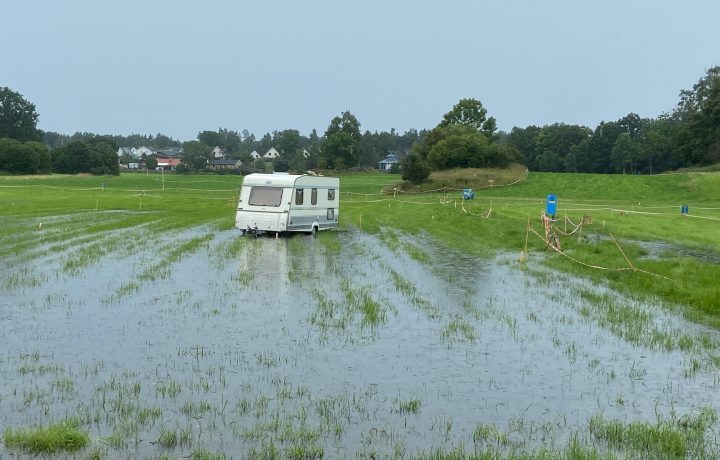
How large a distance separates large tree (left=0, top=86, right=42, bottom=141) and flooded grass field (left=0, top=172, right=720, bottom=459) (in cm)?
16857

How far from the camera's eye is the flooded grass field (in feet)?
Answer: 27.5

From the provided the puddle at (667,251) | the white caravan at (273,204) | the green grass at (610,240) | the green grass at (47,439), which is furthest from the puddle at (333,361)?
the white caravan at (273,204)

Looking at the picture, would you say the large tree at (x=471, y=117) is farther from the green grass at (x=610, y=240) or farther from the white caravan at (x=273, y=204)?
the white caravan at (x=273, y=204)

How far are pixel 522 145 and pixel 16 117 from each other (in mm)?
119331

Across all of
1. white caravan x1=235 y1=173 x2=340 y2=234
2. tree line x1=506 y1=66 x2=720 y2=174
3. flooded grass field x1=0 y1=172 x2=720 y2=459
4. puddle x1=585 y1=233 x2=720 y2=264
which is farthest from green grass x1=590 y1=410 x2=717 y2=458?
tree line x1=506 y1=66 x2=720 y2=174

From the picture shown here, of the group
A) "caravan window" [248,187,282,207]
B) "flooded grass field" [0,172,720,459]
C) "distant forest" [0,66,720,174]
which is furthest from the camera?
"distant forest" [0,66,720,174]

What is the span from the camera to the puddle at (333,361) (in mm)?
8812

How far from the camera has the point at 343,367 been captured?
37.7 ft

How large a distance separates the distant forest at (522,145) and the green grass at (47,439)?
282 feet

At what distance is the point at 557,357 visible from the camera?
1248cm

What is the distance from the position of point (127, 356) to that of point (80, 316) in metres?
3.76

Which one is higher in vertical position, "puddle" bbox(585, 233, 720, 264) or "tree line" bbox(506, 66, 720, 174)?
"tree line" bbox(506, 66, 720, 174)

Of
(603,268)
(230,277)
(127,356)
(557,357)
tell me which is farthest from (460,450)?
(603,268)

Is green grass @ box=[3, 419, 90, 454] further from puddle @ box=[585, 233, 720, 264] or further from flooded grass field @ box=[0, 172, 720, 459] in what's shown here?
puddle @ box=[585, 233, 720, 264]
